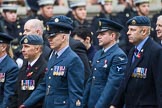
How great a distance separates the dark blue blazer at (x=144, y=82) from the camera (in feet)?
35.9

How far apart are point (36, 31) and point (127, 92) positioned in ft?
9.15

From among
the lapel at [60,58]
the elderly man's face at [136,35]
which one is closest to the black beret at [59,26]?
the lapel at [60,58]

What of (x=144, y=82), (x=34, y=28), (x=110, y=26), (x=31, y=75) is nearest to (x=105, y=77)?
(x=110, y=26)

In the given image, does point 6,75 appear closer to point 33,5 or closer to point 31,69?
point 31,69

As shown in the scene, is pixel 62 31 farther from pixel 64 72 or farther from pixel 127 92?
pixel 127 92

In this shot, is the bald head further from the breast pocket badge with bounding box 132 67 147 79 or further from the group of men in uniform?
the breast pocket badge with bounding box 132 67 147 79

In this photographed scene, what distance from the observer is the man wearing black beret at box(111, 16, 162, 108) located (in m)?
11.0

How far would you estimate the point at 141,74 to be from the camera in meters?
11.1

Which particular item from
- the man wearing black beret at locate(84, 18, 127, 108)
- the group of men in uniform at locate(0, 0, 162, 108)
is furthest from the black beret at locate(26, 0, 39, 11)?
the man wearing black beret at locate(84, 18, 127, 108)

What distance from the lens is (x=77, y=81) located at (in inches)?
451

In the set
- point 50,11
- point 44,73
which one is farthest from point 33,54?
point 50,11

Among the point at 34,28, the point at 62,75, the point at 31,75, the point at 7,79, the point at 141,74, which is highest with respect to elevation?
the point at 34,28

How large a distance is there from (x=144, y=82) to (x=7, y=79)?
2.64m

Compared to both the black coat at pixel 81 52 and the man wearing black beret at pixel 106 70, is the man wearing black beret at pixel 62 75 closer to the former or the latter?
the man wearing black beret at pixel 106 70
